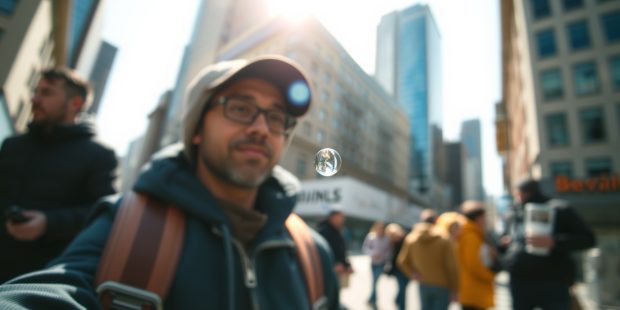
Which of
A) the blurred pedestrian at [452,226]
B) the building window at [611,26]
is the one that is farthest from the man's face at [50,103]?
the building window at [611,26]

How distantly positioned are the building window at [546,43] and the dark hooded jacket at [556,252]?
852 inches

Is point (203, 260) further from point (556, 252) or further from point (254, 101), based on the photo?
point (556, 252)

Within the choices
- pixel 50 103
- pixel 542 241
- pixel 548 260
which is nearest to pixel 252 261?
pixel 50 103

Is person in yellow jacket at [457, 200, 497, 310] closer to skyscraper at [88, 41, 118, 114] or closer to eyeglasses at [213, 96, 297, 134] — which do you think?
eyeglasses at [213, 96, 297, 134]

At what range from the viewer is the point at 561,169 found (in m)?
17.2

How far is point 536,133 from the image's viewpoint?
1867cm

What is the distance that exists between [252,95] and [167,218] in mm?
588

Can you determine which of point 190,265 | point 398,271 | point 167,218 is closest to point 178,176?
point 167,218

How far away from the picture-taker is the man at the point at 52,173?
4.65 feet

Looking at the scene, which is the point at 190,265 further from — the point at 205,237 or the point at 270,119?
the point at 270,119

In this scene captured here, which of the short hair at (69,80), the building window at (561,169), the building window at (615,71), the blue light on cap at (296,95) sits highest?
the building window at (615,71)

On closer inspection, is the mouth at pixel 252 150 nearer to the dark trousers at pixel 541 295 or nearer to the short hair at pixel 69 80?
the short hair at pixel 69 80

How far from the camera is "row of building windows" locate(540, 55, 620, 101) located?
53.1ft

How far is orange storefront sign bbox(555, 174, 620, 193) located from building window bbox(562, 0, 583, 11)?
1075 centimetres
